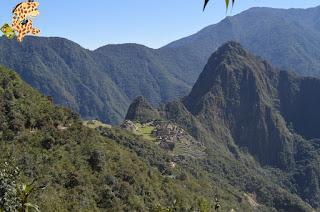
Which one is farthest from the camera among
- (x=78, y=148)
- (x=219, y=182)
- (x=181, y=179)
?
(x=219, y=182)

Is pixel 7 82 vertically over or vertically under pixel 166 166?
over

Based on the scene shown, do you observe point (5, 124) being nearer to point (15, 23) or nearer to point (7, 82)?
point (7, 82)

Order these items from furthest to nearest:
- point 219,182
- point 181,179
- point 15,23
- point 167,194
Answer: point 219,182 → point 181,179 → point 167,194 → point 15,23

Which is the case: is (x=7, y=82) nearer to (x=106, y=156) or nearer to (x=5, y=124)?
(x=5, y=124)

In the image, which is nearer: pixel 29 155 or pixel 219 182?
pixel 29 155

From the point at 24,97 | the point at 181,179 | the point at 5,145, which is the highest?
the point at 24,97

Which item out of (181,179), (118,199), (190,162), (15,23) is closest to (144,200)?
(118,199)

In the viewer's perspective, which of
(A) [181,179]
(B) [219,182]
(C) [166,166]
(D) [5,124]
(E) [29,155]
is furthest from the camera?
(B) [219,182]

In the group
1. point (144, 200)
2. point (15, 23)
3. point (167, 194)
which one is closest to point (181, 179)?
point (167, 194)

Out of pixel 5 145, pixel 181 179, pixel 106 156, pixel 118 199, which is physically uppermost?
pixel 5 145
